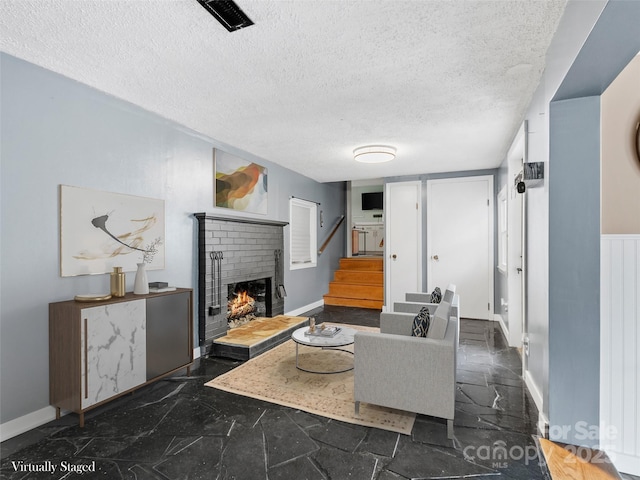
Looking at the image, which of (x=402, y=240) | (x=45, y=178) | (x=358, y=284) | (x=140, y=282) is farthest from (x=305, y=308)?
(x=45, y=178)

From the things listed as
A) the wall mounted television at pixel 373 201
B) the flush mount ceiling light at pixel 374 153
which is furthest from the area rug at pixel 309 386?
the wall mounted television at pixel 373 201

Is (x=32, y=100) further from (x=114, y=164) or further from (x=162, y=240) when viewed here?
(x=162, y=240)

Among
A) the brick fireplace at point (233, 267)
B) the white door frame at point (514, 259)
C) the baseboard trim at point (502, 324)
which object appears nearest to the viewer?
the brick fireplace at point (233, 267)

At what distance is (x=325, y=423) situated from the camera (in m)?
2.32

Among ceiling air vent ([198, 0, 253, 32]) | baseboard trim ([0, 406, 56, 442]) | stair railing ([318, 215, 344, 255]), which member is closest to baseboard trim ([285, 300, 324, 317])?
stair railing ([318, 215, 344, 255])

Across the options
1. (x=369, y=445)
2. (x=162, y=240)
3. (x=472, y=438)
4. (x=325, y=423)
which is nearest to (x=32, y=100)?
(x=162, y=240)

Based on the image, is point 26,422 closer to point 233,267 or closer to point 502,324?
point 233,267

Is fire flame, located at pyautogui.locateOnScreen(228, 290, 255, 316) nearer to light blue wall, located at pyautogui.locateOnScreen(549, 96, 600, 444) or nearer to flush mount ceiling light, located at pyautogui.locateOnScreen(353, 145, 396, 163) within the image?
flush mount ceiling light, located at pyautogui.locateOnScreen(353, 145, 396, 163)

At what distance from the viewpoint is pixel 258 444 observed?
2090mm

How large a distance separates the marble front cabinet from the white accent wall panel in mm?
3119

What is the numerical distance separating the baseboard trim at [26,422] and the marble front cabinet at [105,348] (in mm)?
52

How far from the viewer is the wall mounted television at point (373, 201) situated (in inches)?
384

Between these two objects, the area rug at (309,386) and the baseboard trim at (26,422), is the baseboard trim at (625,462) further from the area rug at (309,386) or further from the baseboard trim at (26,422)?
the baseboard trim at (26,422)

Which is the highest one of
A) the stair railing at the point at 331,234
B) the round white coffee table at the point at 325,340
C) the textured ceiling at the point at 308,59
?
the textured ceiling at the point at 308,59
